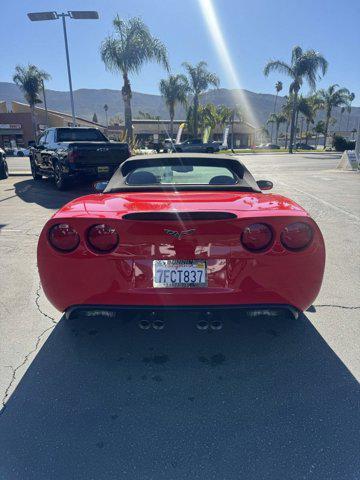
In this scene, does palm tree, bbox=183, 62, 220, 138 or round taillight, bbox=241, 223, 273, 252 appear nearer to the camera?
round taillight, bbox=241, 223, 273, 252

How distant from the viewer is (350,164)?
18.4 m

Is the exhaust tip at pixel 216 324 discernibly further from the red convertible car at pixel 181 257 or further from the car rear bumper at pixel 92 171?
the car rear bumper at pixel 92 171

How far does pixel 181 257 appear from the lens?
218 cm

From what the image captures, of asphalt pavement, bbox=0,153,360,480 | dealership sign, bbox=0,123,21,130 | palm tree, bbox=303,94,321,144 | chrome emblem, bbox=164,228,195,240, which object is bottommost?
asphalt pavement, bbox=0,153,360,480

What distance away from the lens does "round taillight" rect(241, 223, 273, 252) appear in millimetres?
2214

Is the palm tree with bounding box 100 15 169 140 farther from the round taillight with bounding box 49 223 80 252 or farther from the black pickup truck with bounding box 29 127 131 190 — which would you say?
the round taillight with bounding box 49 223 80 252

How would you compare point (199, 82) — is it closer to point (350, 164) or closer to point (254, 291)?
point (350, 164)

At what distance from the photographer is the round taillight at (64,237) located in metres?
2.27

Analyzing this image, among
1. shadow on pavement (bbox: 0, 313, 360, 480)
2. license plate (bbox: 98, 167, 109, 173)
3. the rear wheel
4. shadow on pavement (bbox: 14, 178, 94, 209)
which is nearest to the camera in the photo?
shadow on pavement (bbox: 0, 313, 360, 480)

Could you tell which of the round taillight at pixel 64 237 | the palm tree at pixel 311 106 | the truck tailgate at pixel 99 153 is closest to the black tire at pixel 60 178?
the truck tailgate at pixel 99 153

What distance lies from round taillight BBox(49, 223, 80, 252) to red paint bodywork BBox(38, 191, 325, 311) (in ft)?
0.12

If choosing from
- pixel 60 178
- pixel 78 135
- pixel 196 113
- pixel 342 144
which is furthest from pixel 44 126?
pixel 60 178

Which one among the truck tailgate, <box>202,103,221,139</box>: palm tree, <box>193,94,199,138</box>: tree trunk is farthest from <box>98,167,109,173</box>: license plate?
<box>202,103,221,139</box>: palm tree

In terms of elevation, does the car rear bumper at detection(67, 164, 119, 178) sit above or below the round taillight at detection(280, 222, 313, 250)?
below
